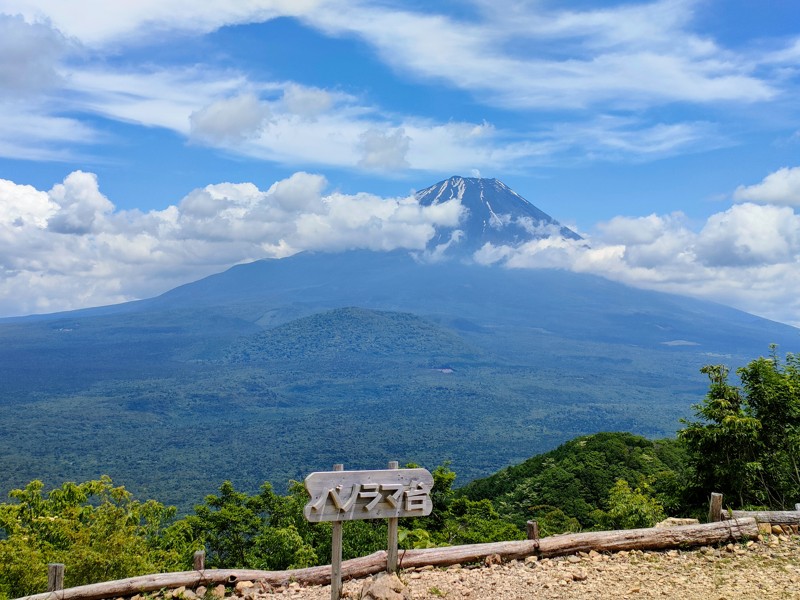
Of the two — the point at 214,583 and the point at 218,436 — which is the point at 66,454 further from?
the point at 214,583

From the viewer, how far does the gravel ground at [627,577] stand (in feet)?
25.6

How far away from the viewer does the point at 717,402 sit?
1272 cm

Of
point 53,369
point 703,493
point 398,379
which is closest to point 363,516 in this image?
point 703,493

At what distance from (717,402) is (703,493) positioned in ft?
6.58

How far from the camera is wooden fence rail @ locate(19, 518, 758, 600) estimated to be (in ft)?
26.3

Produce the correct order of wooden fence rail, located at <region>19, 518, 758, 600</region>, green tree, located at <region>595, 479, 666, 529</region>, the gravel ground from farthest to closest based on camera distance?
1. green tree, located at <region>595, 479, 666, 529</region>
2. wooden fence rail, located at <region>19, 518, 758, 600</region>
3. the gravel ground

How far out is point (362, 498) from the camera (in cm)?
780

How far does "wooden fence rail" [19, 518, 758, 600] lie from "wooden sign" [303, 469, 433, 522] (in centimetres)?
97

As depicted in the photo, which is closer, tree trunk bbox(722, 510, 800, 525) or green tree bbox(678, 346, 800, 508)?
tree trunk bbox(722, 510, 800, 525)

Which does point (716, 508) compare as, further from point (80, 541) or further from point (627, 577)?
point (80, 541)

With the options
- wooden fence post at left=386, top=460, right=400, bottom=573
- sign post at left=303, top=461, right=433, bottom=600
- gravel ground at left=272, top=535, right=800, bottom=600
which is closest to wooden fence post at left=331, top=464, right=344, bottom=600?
sign post at left=303, top=461, right=433, bottom=600

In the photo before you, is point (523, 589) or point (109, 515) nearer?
point (523, 589)

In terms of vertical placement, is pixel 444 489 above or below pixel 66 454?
above

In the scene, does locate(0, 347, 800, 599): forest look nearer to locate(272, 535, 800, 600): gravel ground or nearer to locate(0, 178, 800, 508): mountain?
locate(272, 535, 800, 600): gravel ground
